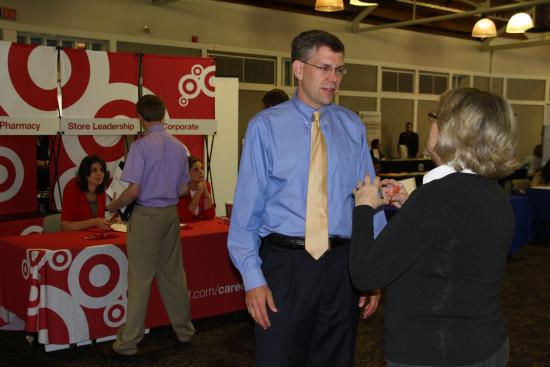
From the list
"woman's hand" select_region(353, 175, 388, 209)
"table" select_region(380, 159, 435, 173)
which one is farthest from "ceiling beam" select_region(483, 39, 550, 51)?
"woman's hand" select_region(353, 175, 388, 209)

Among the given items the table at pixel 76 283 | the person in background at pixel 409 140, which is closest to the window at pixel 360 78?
the person in background at pixel 409 140

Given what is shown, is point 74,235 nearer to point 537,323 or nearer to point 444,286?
point 444,286

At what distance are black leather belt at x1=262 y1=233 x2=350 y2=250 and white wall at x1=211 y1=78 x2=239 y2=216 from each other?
4975mm

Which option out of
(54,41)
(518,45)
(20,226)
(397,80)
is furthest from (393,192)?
(518,45)

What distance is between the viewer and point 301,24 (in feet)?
38.1

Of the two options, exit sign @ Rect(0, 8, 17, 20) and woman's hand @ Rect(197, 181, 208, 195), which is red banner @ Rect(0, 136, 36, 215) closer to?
woman's hand @ Rect(197, 181, 208, 195)

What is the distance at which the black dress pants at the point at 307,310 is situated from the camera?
6.64ft

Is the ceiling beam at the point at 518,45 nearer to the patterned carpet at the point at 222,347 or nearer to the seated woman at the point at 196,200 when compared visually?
the patterned carpet at the point at 222,347

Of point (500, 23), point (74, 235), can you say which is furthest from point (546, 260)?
point (500, 23)

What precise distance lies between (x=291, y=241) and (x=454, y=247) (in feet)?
2.36

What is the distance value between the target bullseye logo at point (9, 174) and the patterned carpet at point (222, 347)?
121 cm

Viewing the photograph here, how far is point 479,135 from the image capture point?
4.69 feet

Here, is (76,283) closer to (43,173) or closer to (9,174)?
(9,174)

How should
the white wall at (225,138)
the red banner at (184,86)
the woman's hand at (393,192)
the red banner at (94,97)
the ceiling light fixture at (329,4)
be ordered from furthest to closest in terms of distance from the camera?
the ceiling light fixture at (329,4) → the white wall at (225,138) → the red banner at (184,86) → the red banner at (94,97) → the woman's hand at (393,192)
